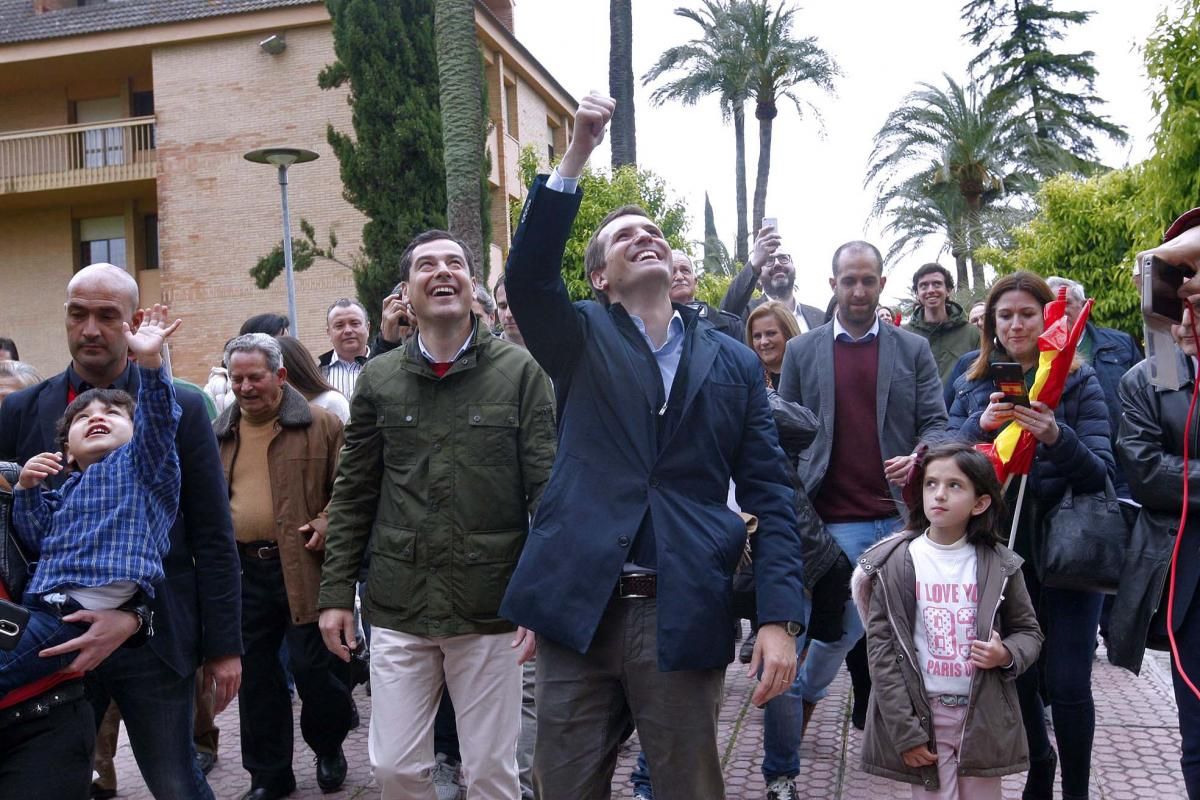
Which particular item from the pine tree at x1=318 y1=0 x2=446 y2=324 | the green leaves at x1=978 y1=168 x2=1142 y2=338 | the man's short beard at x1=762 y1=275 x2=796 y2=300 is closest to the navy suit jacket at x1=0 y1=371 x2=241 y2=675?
the man's short beard at x1=762 y1=275 x2=796 y2=300

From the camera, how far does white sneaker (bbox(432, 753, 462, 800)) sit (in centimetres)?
538

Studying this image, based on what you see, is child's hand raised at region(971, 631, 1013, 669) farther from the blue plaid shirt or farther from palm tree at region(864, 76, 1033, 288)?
palm tree at region(864, 76, 1033, 288)

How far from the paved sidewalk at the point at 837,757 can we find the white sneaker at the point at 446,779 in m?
0.42

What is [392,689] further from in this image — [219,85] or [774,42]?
[774,42]

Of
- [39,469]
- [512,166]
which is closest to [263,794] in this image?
[39,469]

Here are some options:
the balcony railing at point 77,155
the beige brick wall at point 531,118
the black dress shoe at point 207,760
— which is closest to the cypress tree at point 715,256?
the beige brick wall at point 531,118

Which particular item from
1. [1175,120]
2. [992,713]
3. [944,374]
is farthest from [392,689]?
[1175,120]

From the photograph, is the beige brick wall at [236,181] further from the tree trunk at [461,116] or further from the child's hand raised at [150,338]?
the child's hand raised at [150,338]

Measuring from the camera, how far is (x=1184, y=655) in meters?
4.02

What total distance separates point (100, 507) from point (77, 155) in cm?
2824

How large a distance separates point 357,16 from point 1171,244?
20.6m

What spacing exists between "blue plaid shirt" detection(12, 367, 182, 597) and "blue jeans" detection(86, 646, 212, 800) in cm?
31

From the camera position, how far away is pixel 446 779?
5.45 metres

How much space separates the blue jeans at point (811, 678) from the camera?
16.7ft
